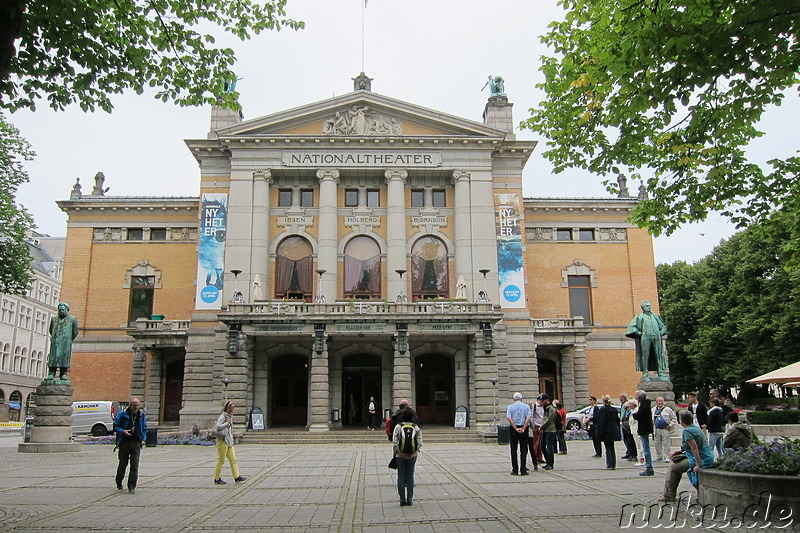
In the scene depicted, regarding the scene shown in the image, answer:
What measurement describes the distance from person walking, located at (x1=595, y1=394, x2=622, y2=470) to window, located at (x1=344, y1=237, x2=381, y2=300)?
21.0m

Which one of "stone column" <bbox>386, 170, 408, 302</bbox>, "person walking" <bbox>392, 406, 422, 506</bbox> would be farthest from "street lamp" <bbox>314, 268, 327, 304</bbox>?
"person walking" <bbox>392, 406, 422, 506</bbox>

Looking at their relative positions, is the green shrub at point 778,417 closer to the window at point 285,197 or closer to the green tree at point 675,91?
the green tree at point 675,91

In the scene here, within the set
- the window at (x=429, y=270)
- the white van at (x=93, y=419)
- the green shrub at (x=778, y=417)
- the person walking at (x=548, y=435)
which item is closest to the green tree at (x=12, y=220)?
the white van at (x=93, y=419)

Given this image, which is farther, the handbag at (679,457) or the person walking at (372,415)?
the person walking at (372,415)

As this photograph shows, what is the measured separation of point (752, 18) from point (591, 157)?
192 inches

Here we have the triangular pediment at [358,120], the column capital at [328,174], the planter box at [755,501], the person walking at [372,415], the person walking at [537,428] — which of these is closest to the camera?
the planter box at [755,501]

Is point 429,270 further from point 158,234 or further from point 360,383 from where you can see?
point 158,234

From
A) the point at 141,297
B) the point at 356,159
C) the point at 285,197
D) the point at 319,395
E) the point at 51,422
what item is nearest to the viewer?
the point at 51,422

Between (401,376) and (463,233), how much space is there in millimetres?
9887

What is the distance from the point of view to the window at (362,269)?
37.7 m

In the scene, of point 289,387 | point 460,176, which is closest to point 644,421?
point 289,387

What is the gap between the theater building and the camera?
33.6 meters

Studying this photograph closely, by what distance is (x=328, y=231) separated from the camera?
37500 mm

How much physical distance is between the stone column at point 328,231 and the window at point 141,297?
12.7 meters
